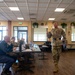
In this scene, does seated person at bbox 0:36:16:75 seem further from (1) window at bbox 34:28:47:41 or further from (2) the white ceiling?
(1) window at bbox 34:28:47:41

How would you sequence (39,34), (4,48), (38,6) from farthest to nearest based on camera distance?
1. (39,34)
2. (38,6)
3. (4,48)

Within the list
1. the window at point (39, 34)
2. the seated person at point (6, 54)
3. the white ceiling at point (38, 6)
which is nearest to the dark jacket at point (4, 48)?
the seated person at point (6, 54)

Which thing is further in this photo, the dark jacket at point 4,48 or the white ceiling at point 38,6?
the white ceiling at point 38,6

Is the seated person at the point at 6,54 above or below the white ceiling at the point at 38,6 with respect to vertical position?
below

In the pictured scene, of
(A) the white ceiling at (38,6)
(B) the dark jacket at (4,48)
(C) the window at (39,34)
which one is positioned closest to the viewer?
(B) the dark jacket at (4,48)

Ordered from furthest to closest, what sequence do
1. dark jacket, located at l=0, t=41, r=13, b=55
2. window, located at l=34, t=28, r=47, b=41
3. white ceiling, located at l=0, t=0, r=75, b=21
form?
window, located at l=34, t=28, r=47, b=41
white ceiling, located at l=0, t=0, r=75, b=21
dark jacket, located at l=0, t=41, r=13, b=55

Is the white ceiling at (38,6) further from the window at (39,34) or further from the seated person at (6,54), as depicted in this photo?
the window at (39,34)

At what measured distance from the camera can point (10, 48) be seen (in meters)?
4.85

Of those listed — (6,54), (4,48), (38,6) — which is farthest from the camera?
(38,6)

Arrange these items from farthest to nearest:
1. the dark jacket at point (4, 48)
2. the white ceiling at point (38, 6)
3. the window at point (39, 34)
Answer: the window at point (39, 34), the white ceiling at point (38, 6), the dark jacket at point (4, 48)

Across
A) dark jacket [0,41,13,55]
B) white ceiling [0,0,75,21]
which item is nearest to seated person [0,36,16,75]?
dark jacket [0,41,13,55]

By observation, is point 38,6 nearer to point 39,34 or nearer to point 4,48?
point 4,48

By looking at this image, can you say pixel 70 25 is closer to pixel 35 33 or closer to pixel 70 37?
pixel 70 37

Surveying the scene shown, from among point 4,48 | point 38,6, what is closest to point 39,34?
point 38,6
